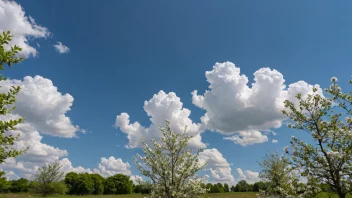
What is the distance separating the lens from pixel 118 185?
140 meters

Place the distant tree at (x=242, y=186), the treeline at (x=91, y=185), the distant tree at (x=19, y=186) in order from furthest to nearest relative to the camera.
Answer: the distant tree at (x=242, y=186) < the treeline at (x=91, y=185) < the distant tree at (x=19, y=186)

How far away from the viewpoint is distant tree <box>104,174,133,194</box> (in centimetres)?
13800

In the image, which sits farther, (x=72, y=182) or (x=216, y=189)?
(x=216, y=189)

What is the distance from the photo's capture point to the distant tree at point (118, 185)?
13800 centimetres

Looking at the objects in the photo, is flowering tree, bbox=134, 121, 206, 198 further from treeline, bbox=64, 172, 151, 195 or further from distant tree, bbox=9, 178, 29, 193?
distant tree, bbox=9, 178, 29, 193

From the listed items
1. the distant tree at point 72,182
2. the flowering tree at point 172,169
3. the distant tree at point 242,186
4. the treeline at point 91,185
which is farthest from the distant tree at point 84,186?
the flowering tree at point 172,169

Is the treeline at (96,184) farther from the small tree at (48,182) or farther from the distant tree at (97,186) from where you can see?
the small tree at (48,182)

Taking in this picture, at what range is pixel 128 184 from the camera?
142 metres

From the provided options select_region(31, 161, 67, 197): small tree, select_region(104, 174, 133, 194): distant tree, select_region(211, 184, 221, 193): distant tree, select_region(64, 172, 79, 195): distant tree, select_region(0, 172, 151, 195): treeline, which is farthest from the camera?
select_region(104, 174, 133, 194): distant tree

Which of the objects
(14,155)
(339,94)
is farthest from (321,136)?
(14,155)

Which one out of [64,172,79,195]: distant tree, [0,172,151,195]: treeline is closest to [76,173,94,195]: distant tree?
[0,172,151,195]: treeline

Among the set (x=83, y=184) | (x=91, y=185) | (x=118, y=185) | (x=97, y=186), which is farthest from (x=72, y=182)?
(x=118, y=185)

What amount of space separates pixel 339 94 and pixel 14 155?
1531 cm

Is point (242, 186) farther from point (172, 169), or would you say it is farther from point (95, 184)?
point (172, 169)
